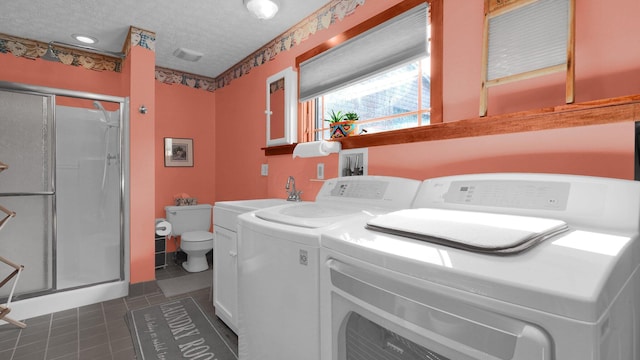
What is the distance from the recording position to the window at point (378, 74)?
1662 millimetres

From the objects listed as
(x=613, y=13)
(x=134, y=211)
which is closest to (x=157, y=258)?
(x=134, y=211)

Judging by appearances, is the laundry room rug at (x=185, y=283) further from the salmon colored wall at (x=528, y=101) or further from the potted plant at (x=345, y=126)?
the potted plant at (x=345, y=126)

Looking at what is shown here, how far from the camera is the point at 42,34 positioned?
2758 mm

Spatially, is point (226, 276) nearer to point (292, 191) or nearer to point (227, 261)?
point (227, 261)

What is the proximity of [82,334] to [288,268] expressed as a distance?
1910 millimetres

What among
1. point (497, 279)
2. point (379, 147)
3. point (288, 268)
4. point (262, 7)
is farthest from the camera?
point (262, 7)

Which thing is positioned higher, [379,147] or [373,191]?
[379,147]

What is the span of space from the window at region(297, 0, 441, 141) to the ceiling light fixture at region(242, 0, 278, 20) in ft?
1.31

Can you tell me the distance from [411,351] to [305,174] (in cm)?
171

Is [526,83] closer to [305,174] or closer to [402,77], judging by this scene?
[402,77]

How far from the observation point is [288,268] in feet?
3.45

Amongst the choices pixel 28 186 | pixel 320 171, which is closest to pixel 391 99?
pixel 320 171

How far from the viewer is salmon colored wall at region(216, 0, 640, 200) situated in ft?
3.35

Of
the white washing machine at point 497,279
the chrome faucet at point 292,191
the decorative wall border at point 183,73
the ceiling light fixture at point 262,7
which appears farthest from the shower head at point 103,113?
the white washing machine at point 497,279
